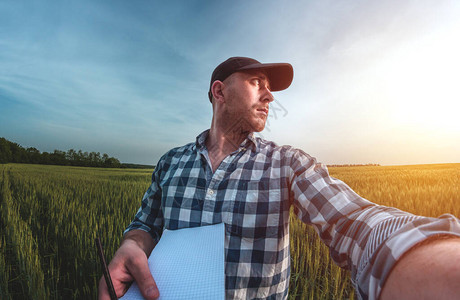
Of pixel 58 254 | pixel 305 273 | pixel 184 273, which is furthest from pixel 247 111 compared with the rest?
pixel 58 254

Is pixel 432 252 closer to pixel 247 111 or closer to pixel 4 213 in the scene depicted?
pixel 247 111

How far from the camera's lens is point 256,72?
1261 mm

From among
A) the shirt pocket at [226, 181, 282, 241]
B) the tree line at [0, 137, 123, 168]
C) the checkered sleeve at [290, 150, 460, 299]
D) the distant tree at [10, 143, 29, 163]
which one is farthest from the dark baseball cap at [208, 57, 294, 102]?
the distant tree at [10, 143, 29, 163]

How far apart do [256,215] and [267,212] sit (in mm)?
45

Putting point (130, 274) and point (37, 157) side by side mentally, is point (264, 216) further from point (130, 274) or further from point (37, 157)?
point (37, 157)

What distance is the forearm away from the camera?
0.92 m

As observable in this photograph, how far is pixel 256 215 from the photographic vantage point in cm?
85

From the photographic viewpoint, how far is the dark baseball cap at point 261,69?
1240mm

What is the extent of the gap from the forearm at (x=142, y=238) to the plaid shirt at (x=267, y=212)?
4 centimetres

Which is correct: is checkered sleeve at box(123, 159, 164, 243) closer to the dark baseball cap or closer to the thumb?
the thumb

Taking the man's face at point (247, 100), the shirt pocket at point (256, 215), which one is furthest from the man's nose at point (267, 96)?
the shirt pocket at point (256, 215)

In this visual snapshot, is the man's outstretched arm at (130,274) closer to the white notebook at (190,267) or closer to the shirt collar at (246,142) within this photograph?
→ the white notebook at (190,267)

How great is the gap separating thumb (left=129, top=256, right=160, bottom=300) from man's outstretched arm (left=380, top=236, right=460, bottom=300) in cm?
47

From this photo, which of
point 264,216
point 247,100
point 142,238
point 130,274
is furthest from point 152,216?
point 247,100
